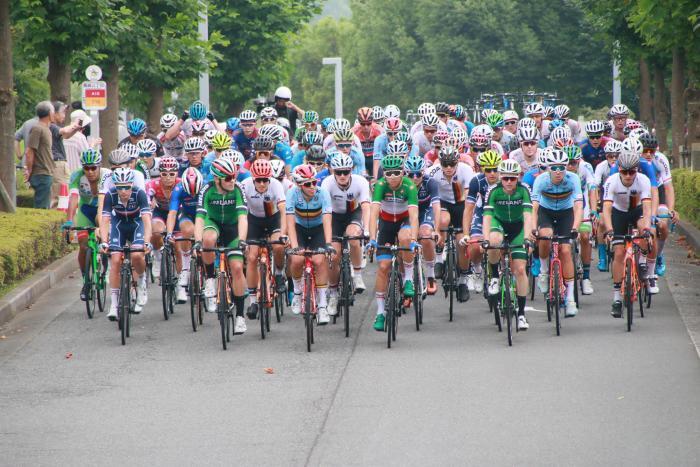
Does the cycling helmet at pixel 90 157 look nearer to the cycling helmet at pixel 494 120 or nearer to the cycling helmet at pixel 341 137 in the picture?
the cycling helmet at pixel 341 137

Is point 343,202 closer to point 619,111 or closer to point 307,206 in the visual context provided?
point 307,206

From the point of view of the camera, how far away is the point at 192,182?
15.2 meters

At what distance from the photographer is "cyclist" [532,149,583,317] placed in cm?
1388

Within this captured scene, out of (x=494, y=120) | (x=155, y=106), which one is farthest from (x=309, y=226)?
(x=155, y=106)

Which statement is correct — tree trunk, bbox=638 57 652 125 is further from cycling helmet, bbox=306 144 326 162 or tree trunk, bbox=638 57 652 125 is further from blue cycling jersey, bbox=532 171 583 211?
blue cycling jersey, bbox=532 171 583 211

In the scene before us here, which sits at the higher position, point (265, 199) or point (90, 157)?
point (90, 157)

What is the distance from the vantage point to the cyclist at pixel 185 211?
595 inches

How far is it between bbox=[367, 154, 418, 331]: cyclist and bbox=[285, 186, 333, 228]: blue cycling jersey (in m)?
0.51

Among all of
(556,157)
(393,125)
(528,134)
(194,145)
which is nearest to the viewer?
(556,157)

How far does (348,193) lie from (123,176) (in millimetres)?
2234

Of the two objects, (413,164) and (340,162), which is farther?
(413,164)

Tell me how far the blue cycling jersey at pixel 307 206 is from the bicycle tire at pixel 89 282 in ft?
8.62

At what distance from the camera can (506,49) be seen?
75188 millimetres

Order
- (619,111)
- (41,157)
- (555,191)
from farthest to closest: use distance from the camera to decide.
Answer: (41,157), (619,111), (555,191)
